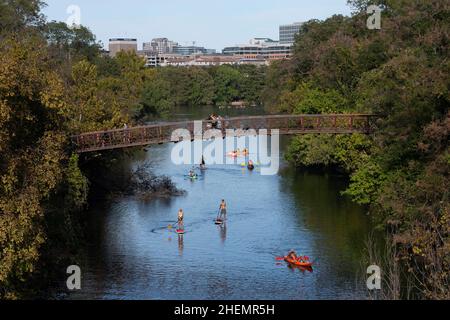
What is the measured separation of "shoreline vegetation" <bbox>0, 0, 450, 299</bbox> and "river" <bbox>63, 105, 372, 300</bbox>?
1726 mm

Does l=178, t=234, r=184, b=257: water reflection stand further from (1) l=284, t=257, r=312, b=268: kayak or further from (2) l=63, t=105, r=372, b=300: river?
(1) l=284, t=257, r=312, b=268: kayak

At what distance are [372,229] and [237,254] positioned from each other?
26.9 feet

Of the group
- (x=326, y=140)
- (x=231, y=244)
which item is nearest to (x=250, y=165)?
(x=326, y=140)

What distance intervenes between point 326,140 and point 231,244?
2050 cm

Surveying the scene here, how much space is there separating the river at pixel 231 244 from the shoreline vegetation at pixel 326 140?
5.66 ft

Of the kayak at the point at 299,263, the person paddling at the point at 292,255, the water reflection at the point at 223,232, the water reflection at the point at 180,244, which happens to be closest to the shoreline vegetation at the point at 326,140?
the kayak at the point at 299,263

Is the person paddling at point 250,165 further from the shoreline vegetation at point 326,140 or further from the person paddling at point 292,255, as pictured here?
the person paddling at point 292,255

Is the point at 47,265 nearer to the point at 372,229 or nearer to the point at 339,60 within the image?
the point at 372,229

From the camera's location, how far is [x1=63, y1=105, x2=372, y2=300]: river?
31641 mm

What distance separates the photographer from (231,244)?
127ft

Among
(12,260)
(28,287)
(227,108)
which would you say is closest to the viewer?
(12,260)

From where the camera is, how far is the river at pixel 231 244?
31.6 metres

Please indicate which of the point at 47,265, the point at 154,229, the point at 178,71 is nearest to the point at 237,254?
the point at 154,229

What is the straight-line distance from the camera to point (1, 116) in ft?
80.0
